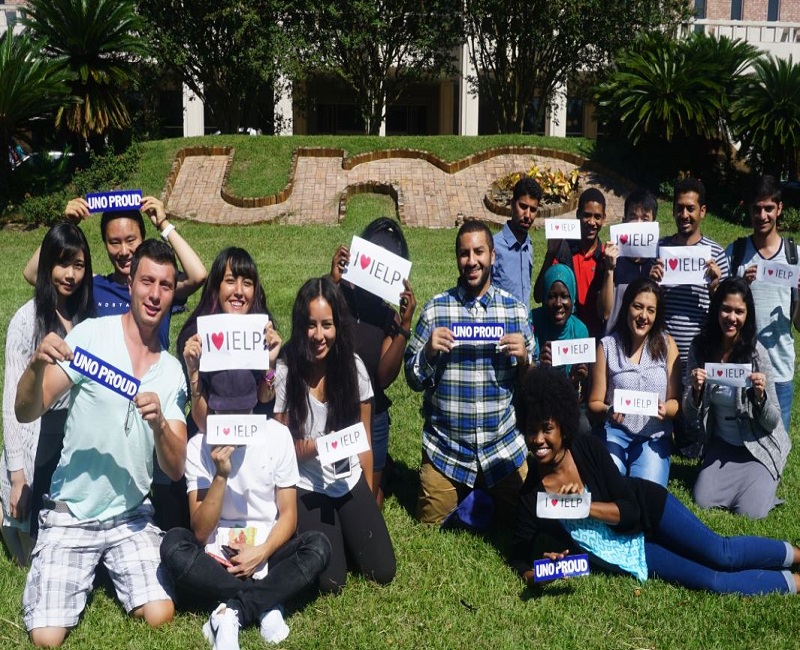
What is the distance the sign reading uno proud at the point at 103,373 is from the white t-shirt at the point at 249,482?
0.60m

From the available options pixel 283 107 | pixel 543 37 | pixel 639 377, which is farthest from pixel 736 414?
pixel 283 107

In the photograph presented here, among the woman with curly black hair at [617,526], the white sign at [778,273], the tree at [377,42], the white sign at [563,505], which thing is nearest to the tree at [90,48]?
the tree at [377,42]

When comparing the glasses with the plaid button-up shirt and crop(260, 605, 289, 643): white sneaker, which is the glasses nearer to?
crop(260, 605, 289, 643): white sneaker

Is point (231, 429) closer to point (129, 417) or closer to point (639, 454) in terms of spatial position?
point (129, 417)

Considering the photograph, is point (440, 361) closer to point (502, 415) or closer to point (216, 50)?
point (502, 415)

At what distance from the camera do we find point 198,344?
4250 millimetres

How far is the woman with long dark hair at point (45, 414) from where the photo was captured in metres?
4.48

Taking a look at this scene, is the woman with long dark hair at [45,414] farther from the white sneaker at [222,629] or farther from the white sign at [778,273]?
the white sign at [778,273]

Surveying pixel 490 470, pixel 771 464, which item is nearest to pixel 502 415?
pixel 490 470

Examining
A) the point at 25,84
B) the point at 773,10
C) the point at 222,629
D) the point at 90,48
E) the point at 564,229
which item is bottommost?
the point at 222,629

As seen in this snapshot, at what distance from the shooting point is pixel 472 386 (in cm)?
507

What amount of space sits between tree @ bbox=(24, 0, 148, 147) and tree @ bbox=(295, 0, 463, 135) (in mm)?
5746

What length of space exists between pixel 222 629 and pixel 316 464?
110cm

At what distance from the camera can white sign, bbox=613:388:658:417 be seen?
16.9 ft
